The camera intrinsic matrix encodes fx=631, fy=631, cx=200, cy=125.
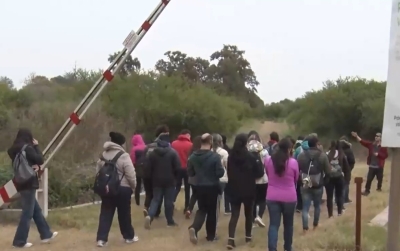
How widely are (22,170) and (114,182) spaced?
4.59ft

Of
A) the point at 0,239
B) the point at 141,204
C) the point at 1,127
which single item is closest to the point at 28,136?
the point at 0,239

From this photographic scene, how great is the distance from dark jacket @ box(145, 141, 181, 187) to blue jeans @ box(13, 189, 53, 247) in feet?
6.95

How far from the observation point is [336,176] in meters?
12.1

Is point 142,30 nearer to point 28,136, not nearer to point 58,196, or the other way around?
point 28,136

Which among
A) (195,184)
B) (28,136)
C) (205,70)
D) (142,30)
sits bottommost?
(195,184)

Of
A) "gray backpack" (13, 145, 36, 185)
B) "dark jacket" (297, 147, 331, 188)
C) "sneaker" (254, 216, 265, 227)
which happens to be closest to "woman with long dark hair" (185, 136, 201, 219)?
"sneaker" (254, 216, 265, 227)

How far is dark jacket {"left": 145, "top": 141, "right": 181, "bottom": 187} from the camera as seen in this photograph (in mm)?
11109

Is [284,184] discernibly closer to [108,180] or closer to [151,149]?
[108,180]

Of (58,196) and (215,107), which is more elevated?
(215,107)

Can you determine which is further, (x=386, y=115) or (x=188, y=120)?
(x=188, y=120)

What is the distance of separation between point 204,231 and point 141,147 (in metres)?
3.03

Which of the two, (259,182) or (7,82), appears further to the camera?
(7,82)

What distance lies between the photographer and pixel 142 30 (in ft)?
36.7

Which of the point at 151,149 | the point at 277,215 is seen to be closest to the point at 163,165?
the point at 151,149
